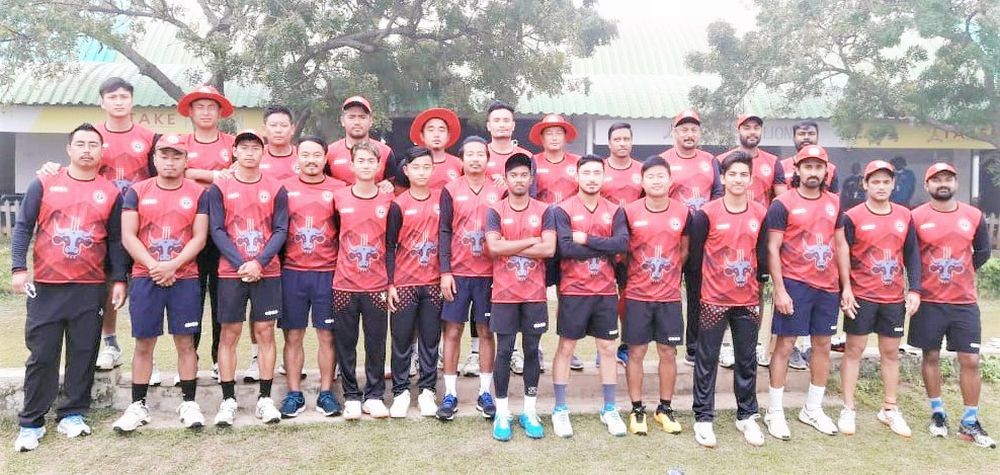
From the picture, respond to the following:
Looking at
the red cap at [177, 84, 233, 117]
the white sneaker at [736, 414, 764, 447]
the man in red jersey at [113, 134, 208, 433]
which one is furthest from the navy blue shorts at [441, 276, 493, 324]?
the red cap at [177, 84, 233, 117]

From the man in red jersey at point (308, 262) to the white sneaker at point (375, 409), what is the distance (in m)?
0.21

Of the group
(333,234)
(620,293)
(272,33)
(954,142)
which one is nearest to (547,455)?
(620,293)

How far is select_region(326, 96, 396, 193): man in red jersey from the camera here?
16.9ft

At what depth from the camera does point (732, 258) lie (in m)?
4.54

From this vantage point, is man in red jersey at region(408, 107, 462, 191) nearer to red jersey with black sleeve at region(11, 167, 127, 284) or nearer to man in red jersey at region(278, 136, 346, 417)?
man in red jersey at region(278, 136, 346, 417)

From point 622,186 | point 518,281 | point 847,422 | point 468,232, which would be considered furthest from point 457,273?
point 847,422

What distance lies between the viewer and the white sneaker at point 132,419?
14.6 ft

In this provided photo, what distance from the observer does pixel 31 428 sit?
435 cm

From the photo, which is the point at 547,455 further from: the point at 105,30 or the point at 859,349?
the point at 105,30

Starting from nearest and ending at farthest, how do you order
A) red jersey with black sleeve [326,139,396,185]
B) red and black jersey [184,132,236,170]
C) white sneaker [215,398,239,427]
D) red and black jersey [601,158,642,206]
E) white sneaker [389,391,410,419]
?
white sneaker [215,398,239,427]
white sneaker [389,391,410,419]
red and black jersey [184,132,236,170]
red and black jersey [601,158,642,206]
red jersey with black sleeve [326,139,396,185]

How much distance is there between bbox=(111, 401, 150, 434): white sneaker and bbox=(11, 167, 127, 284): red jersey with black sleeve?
0.85 m

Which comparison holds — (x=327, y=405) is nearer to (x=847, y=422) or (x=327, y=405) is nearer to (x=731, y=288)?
(x=731, y=288)

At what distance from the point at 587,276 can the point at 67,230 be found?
3274 millimetres

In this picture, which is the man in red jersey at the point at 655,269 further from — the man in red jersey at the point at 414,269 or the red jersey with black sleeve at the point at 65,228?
the red jersey with black sleeve at the point at 65,228
